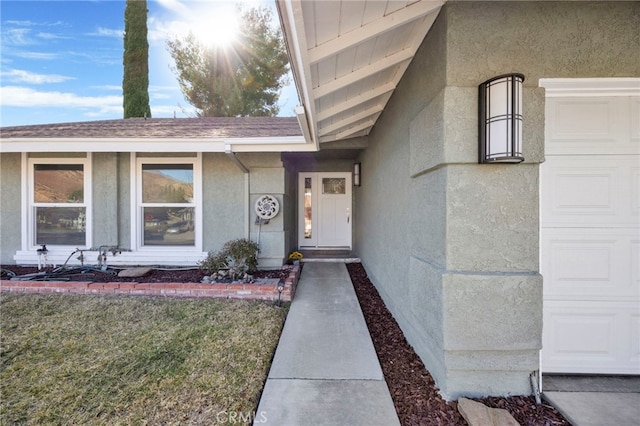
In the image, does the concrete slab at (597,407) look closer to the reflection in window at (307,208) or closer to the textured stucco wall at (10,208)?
the reflection in window at (307,208)

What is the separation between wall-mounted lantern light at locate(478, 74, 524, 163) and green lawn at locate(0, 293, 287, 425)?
2797 millimetres

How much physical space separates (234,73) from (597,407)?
15866 mm

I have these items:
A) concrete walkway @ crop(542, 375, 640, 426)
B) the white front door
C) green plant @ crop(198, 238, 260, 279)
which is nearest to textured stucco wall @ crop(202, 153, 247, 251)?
green plant @ crop(198, 238, 260, 279)

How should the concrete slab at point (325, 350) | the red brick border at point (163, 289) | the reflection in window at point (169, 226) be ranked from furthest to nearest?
the reflection in window at point (169, 226)
the red brick border at point (163, 289)
the concrete slab at point (325, 350)

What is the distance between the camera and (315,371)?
8.67ft

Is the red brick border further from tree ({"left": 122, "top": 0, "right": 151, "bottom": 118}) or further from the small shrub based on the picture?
tree ({"left": 122, "top": 0, "right": 151, "bottom": 118})

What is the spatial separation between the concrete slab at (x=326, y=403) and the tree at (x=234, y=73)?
13.7 meters

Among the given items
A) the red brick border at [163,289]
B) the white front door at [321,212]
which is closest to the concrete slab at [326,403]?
the red brick border at [163,289]

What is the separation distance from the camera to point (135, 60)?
13.4m

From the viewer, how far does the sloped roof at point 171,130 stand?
518 centimetres

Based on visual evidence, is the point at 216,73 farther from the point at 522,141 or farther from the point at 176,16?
the point at 522,141

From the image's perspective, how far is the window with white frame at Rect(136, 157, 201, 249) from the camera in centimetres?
569

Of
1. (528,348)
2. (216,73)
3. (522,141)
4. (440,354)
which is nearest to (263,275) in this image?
(440,354)

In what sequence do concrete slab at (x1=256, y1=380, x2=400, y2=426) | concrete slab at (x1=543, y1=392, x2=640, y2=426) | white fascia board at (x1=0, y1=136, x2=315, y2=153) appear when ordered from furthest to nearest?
white fascia board at (x1=0, y1=136, x2=315, y2=153), concrete slab at (x1=256, y1=380, x2=400, y2=426), concrete slab at (x1=543, y1=392, x2=640, y2=426)
